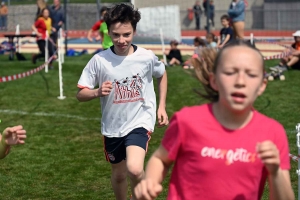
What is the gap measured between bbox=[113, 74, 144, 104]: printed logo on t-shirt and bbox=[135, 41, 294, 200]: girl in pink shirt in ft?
9.83

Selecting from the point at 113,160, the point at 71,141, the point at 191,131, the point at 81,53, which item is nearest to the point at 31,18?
the point at 81,53

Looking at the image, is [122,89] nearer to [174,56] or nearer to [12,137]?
[12,137]

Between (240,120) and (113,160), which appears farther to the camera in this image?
(113,160)

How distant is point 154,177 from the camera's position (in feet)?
12.8

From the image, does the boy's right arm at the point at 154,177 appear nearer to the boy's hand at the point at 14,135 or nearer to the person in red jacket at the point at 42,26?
the boy's hand at the point at 14,135

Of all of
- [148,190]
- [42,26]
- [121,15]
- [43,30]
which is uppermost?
[121,15]

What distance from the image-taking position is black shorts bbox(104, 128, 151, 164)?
6918mm

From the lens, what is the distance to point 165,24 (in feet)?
87.7

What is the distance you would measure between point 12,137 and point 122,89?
2118mm

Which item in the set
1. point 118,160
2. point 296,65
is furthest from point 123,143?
point 296,65

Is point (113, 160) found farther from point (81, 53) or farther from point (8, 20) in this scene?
point (8, 20)

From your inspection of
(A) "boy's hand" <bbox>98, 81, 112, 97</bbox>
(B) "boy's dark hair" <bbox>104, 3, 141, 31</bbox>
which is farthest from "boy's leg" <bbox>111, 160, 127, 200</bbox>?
(B) "boy's dark hair" <bbox>104, 3, 141, 31</bbox>

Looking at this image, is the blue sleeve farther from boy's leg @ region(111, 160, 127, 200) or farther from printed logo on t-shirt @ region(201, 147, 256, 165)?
printed logo on t-shirt @ region(201, 147, 256, 165)

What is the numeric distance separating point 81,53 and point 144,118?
1983 cm
